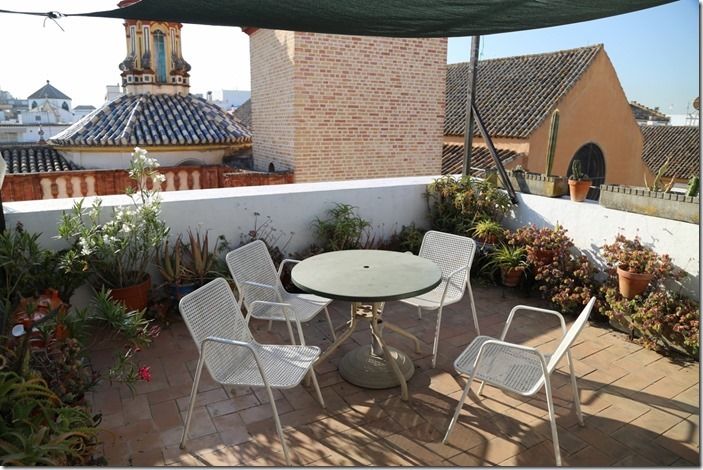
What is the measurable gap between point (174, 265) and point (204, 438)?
6.84 feet

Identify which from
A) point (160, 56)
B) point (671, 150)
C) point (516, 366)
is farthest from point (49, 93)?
point (516, 366)

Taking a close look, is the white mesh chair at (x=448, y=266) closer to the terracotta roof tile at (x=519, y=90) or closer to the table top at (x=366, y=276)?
the table top at (x=366, y=276)

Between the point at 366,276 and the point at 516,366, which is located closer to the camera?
the point at 516,366

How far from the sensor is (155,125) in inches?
523

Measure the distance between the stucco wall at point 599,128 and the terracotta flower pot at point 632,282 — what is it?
10828 millimetres

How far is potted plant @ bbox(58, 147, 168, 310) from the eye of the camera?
4.13 m

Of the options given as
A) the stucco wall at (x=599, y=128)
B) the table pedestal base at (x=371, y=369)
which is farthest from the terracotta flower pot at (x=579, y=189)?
the stucco wall at (x=599, y=128)

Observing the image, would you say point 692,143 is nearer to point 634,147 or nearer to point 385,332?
point 634,147

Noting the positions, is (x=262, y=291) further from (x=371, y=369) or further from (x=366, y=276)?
(x=371, y=369)

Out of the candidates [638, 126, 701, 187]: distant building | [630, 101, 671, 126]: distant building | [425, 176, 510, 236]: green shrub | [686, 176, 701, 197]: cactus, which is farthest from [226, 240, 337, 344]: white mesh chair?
[630, 101, 671, 126]: distant building

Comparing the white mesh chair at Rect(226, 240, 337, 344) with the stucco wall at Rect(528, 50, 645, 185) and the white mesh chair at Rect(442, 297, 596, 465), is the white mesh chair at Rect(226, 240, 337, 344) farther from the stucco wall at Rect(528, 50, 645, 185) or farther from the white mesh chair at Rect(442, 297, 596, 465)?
the stucco wall at Rect(528, 50, 645, 185)

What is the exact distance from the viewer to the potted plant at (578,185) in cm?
516

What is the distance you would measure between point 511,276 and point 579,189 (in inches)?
45.4

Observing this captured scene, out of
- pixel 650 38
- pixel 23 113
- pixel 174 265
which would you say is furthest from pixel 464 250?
pixel 23 113
